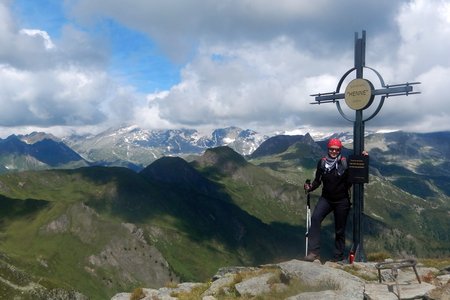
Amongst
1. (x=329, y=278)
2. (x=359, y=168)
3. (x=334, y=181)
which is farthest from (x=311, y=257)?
(x=359, y=168)

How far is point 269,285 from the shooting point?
1800cm

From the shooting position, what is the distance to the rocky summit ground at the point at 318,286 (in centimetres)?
1483

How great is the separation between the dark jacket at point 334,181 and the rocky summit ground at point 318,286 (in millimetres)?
3522

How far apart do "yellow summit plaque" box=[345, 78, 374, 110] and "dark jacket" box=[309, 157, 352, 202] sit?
760cm

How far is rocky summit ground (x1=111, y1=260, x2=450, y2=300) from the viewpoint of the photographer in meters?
14.8

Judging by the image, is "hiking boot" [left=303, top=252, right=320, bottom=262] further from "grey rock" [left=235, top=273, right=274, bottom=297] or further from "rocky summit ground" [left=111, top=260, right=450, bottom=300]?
"grey rock" [left=235, top=273, right=274, bottom=297]

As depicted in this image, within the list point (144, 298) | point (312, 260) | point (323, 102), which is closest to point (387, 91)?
point (323, 102)

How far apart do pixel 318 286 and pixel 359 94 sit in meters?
15.9

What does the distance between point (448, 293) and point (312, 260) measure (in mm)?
9227

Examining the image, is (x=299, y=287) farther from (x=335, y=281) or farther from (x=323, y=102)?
(x=323, y=102)

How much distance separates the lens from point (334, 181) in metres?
22.1

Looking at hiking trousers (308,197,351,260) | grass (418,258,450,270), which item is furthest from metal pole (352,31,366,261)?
hiking trousers (308,197,351,260)

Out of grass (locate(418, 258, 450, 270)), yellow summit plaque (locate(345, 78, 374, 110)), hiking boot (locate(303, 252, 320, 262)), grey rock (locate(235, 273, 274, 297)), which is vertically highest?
yellow summit plaque (locate(345, 78, 374, 110))

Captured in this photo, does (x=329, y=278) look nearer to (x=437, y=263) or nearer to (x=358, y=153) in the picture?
(x=358, y=153)
